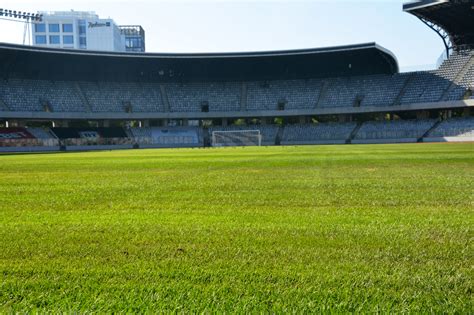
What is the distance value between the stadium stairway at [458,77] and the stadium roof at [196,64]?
30.7ft

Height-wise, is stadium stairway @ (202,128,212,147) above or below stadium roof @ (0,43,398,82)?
below

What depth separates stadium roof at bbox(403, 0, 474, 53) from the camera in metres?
47.2

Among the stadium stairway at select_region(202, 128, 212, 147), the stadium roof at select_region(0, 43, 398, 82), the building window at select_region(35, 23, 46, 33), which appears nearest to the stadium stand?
the stadium roof at select_region(0, 43, 398, 82)

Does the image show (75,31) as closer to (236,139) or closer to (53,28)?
(53,28)

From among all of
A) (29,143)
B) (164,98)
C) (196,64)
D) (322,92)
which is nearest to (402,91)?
(322,92)

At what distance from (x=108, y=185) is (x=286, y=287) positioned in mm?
6685

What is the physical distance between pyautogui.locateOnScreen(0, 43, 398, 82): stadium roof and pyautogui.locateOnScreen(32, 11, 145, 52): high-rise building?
5756 centimetres

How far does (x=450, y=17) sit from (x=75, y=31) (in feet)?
317

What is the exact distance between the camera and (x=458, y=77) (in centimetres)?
5394

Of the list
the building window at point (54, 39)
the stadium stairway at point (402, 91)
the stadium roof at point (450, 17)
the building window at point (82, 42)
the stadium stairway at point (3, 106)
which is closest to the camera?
the stadium roof at point (450, 17)

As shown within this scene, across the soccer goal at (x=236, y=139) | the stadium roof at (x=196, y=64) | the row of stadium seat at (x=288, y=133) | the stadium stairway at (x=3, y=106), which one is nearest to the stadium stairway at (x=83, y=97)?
the stadium roof at (x=196, y=64)

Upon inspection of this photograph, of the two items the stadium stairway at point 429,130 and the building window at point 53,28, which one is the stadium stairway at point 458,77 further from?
the building window at point 53,28

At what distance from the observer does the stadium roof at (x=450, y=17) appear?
47188 mm

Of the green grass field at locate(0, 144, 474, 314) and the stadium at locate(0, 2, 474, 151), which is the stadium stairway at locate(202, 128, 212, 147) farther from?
the green grass field at locate(0, 144, 474, 314)
